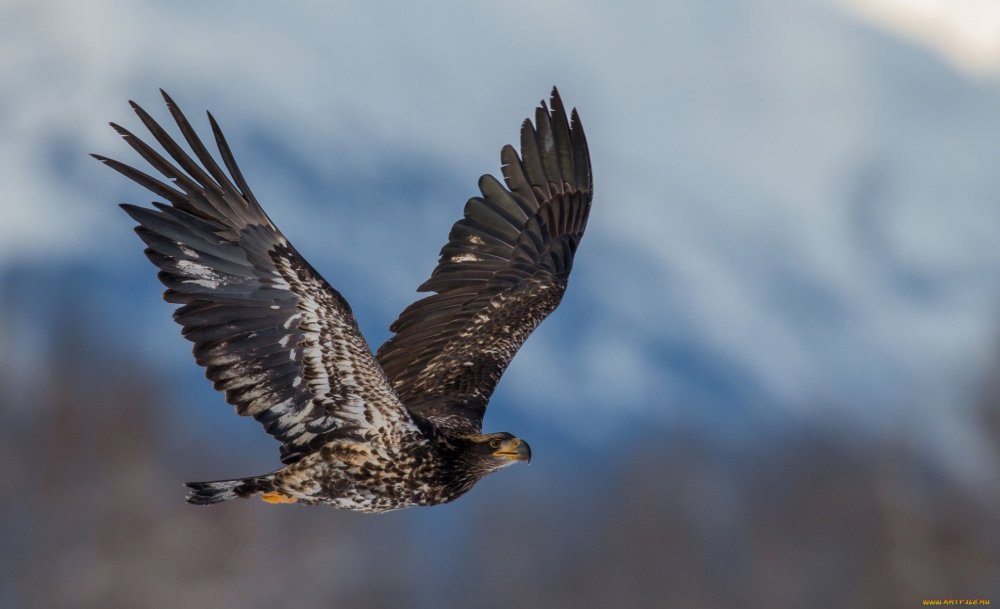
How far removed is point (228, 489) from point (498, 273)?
3.51 metres

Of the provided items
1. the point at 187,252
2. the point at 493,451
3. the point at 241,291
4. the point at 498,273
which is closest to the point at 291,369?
the point at 241,291

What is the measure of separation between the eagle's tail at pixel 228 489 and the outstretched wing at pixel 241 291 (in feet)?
2.55

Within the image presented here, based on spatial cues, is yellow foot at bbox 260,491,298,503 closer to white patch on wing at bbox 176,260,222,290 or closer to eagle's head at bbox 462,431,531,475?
eagle's head at bbox 462,431,531,475

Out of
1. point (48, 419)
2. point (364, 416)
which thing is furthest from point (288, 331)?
point (48, 419)

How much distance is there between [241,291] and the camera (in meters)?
9.75

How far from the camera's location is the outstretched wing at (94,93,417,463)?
965 centimetres

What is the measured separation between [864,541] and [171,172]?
21.2m

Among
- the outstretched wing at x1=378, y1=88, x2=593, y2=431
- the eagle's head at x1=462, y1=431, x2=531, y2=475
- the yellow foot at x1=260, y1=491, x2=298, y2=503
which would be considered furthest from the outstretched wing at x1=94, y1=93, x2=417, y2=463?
the outstretched wing at x1=378, y1=88, x2=593, y2=431

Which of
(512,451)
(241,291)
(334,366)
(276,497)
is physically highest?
(241,291)

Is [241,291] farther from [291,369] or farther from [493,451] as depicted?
[493,451]

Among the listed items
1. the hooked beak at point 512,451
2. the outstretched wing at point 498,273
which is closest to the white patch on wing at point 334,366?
the hooked beak at point 512,451

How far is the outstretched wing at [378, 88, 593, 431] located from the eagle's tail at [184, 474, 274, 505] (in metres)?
1.62

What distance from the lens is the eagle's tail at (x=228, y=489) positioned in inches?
406

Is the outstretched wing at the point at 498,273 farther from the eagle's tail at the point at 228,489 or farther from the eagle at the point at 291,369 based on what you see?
the eagle's tail at the point at 228,489
